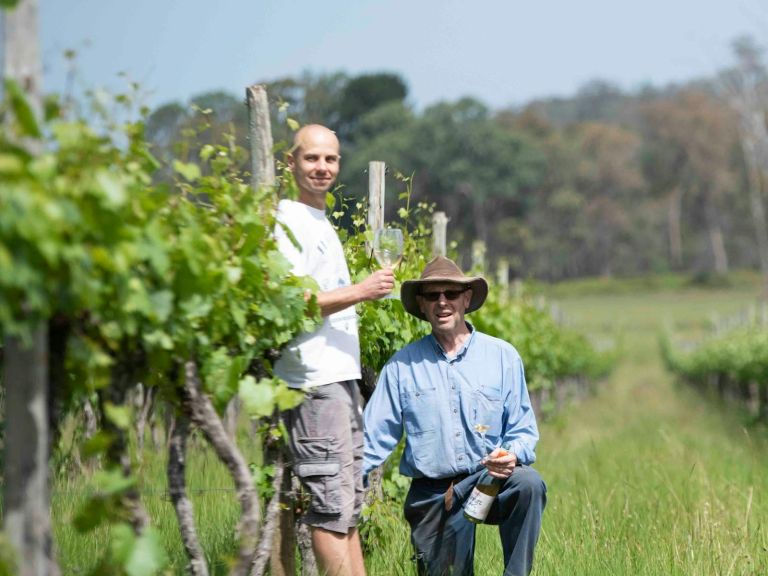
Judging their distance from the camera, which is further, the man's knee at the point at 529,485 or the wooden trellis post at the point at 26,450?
the man's knee at the point at 529,485

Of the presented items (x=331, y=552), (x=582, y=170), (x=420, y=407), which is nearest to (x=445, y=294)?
(x=420, y=407)

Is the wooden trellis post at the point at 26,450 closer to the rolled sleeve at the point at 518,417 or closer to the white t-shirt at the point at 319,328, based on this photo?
the white t-shirt at the point at 319,328

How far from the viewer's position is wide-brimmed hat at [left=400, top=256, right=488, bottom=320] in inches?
185

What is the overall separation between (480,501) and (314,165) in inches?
58.7

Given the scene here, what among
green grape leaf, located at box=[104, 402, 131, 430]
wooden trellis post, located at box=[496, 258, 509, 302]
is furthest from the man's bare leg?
wooden trellis post, located at box=[496, 258, 509, 302]

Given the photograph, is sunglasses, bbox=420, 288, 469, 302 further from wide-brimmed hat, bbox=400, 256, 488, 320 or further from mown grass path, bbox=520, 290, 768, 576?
mown grass path, bbox=520, 290, 768, 576

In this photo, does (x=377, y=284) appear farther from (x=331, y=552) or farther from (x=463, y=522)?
(x=463, y=522)

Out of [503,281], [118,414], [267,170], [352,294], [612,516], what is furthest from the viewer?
[503,281]

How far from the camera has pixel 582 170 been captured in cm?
7869

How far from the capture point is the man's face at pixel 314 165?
4141 mm

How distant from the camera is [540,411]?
17797mm

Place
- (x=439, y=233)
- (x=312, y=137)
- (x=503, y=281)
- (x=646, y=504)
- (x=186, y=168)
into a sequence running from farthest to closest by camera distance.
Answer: (x=503, y=281) → (x=439, y=233) → (x=646, y=504) → (x=312, y=137) → (x=186, y=168)

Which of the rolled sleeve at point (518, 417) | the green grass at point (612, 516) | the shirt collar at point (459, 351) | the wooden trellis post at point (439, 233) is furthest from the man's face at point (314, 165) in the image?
the wooden trellis post at point (439, 233)

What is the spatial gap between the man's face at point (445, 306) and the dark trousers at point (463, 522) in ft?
2.05
